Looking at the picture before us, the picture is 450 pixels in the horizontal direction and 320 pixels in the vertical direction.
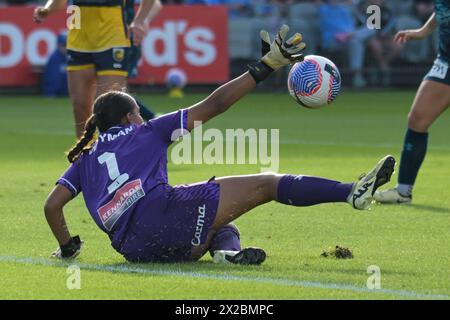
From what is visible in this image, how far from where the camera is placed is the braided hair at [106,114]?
7.82 meters

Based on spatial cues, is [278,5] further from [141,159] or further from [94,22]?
[141,159]

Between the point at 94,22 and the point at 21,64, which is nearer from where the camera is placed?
the point at 94,22

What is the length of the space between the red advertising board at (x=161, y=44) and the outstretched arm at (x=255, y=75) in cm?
1652

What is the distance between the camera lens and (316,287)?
272 inches

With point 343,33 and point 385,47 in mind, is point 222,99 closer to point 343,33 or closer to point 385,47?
point 343,33

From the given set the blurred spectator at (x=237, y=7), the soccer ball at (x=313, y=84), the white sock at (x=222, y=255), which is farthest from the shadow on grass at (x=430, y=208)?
the blurred spectator at (x=237, y=7)

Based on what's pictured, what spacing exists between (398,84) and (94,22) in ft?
52.3

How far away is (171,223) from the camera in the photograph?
7.59m

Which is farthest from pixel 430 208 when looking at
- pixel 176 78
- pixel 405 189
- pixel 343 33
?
pixel 343 33

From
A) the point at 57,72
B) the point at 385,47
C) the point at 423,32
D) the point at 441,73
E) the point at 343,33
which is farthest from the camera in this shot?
the point at 385,47

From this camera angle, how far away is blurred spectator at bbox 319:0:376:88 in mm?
26438

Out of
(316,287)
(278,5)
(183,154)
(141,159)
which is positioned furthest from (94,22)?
(278,5)

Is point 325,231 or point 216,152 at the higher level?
point 325,231

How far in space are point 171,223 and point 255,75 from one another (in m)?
1.01
